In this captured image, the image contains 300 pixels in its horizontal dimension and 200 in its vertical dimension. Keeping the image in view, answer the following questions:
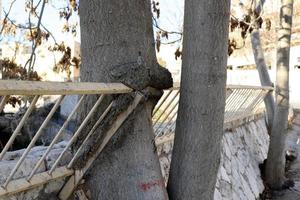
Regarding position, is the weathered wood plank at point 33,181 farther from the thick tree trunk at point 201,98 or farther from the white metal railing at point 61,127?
the thick tree trunk at point 201,98

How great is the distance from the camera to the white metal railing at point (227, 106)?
12.6ft

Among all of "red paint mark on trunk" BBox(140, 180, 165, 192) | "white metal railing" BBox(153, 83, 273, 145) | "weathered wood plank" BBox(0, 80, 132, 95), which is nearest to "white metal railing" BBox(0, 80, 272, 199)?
"weathered wood plank" BBox(0, 80, 132, 95)

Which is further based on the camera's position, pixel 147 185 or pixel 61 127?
pixel 61 127

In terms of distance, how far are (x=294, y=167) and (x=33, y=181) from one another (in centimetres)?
642

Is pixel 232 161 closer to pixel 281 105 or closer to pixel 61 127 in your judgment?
pixel 281 105

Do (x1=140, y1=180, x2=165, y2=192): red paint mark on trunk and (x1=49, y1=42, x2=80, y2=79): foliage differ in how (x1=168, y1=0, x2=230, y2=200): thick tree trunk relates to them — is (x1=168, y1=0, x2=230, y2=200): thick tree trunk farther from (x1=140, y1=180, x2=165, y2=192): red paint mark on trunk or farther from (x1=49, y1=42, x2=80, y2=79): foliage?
(x1=49, y1=42, x2=80, y2=79): foliage

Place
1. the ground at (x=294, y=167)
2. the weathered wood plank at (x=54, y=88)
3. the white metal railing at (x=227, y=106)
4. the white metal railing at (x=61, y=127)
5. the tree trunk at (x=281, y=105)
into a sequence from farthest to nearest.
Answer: the tree trunk at (x=281, y=105)
the ground at (x=294, y=167)
the white metal railing at (x=227, y=106)
the white metal railing at (x=61, y=127)
the weathered wood plank at (x=54, y=88)

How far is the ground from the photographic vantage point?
20.2 feet

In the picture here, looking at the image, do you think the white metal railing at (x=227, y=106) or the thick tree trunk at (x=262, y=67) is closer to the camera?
the white metal railing at (x=227, y=106)

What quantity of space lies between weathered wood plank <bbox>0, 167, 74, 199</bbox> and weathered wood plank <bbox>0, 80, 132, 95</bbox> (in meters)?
0.62

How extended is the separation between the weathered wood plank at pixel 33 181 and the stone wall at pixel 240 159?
159cm

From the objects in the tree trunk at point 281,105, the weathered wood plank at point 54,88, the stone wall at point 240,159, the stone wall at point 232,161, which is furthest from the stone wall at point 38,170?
the tree trunk at point 281,105

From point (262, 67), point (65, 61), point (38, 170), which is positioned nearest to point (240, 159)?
point (262, 67)

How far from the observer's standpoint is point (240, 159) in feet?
20.3
